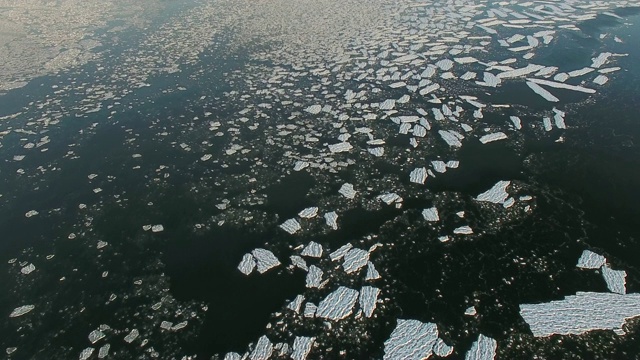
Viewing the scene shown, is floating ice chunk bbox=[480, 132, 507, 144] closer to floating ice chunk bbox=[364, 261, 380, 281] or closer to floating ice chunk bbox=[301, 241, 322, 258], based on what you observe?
floating ice chunk bbox=[364, 261, 380, 281]

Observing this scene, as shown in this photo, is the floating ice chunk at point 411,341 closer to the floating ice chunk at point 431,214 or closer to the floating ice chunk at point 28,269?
the floating ice chunk at point 431,214

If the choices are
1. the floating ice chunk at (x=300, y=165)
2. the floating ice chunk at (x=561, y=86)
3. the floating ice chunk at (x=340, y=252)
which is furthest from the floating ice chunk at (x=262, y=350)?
the floating ice chunk at (x=561, y=86)

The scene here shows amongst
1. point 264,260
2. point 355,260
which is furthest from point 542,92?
point 264,260

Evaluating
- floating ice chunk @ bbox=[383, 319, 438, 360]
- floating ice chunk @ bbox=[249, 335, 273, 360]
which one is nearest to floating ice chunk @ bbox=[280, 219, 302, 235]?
floating ice chunk @ bbox=[249, 335, 273, 360]

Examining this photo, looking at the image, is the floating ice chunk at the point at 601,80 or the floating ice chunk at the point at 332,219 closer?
the floating ice chunk at the point at 332,219

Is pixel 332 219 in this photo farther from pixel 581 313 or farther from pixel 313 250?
pixel 581 313

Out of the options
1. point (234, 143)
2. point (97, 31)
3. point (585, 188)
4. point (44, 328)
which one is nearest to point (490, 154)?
point (585, 188)

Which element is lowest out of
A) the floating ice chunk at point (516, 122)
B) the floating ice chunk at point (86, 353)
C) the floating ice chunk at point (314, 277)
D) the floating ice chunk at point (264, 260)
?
the floating ice chunk at point (86, 353)
